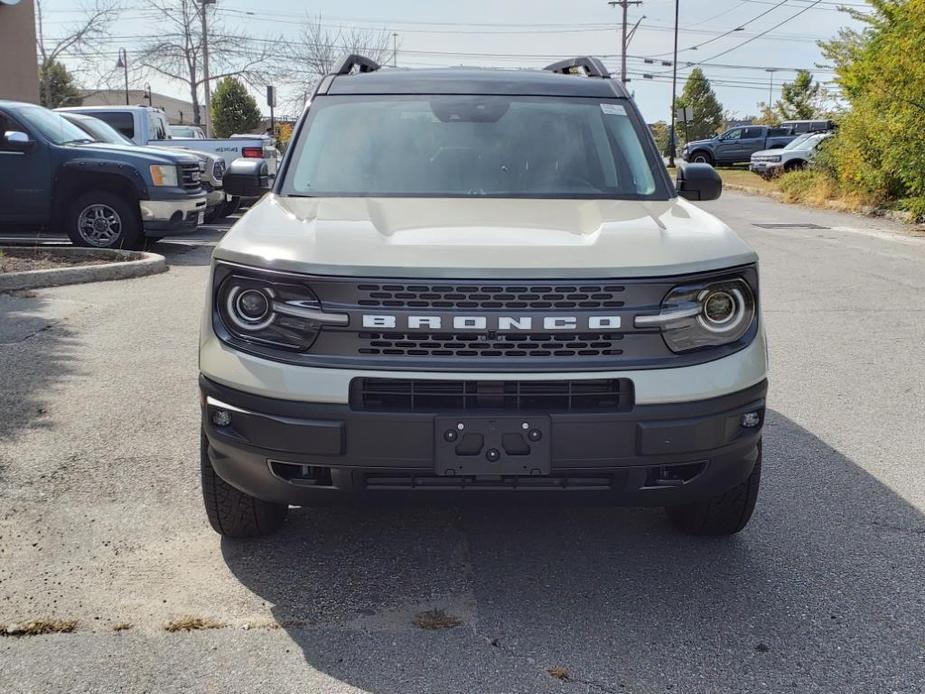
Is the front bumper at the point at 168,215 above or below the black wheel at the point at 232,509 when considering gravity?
above

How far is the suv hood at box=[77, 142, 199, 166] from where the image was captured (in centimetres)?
1178

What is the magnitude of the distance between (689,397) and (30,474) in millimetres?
3073

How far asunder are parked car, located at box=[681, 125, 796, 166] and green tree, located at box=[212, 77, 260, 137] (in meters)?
24.8

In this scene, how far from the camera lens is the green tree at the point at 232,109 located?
179ft

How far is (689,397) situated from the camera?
3.01 meters

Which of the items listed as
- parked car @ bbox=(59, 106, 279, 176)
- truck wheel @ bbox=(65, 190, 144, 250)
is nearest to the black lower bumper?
truck wheel @ bbox=(65, 190, 144, 250)

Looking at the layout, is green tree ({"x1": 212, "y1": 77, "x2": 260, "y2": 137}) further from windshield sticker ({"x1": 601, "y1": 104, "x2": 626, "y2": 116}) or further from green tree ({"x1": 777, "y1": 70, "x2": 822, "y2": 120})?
windshield sticker ({"x1": 601, "y1": 104, "x2": 626, "y2": 116})

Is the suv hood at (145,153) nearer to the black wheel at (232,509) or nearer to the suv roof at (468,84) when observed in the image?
the suv roof at (468,84)

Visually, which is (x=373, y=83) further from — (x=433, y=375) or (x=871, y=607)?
(x=871, y=607)

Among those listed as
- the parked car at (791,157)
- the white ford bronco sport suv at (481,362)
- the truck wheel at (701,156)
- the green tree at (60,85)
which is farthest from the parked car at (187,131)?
the green tree at (60,85)

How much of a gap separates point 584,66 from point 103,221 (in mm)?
8360

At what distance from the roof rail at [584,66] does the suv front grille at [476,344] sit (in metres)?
2.46

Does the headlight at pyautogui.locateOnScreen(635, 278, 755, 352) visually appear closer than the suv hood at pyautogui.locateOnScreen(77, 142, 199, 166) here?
Yes

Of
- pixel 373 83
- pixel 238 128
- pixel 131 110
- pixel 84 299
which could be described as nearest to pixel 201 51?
pixel 238 128
